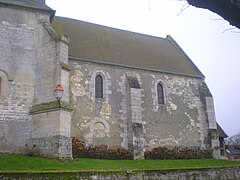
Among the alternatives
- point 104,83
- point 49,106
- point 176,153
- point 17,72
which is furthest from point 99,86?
point 176,153

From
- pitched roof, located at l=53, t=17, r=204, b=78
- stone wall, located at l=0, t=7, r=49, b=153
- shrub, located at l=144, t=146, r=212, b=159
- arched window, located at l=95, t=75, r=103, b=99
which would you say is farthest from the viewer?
pitched roof, located at l=53, t=17, r=204, b=78

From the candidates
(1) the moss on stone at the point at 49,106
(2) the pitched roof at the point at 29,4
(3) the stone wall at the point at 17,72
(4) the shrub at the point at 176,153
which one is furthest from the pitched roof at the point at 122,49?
(4) the shrub at the point at 176,153

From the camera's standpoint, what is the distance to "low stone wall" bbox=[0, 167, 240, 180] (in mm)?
11457

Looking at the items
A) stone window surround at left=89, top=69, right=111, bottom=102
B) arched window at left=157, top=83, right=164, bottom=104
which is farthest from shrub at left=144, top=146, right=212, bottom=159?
stone window surround at left=89, top=69, right=111, bottom=102

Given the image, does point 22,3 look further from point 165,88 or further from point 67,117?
point 165,88

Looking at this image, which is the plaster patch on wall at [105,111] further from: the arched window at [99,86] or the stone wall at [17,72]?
the stone wall at [17,72]

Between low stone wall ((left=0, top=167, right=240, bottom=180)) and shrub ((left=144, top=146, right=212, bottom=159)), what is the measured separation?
5556 millimetres

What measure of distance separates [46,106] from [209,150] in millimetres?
14113

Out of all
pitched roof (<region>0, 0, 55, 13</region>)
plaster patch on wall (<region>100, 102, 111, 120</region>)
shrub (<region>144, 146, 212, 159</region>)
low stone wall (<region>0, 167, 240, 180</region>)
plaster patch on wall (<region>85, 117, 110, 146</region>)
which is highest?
pitched roof (<region>0, 0, 55, 13</region>)

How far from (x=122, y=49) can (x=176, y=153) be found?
9276mm

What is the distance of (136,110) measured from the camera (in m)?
22.3

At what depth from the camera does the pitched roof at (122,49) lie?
2358 centimetres

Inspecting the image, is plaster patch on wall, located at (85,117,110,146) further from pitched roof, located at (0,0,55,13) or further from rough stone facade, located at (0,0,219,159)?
pitched roof, located at (0,0,55,13)

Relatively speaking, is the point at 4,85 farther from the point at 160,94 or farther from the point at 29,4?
the point at 160,94
